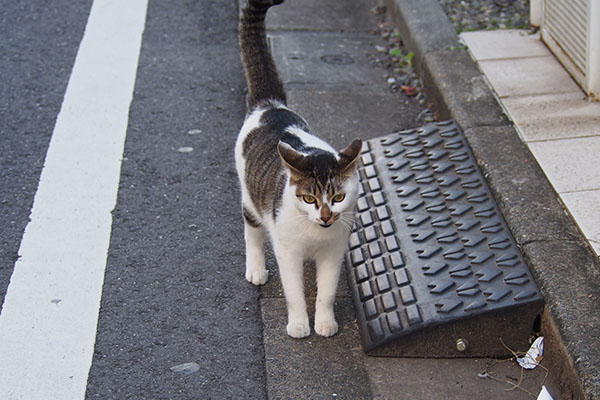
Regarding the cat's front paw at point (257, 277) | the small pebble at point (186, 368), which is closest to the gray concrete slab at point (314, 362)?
the cat's front paw at point (257, 277)

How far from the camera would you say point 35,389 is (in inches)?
121

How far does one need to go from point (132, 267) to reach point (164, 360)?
70 cm

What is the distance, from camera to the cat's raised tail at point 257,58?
4.00m

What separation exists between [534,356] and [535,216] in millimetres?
686

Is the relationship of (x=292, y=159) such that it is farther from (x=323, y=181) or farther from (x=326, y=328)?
(x=326, y=328)

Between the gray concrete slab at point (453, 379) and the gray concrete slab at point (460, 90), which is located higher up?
the gray concrete slab at point (453, 379)

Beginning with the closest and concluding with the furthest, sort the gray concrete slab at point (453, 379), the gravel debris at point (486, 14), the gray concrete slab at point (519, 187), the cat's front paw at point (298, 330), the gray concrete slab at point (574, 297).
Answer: the gray concrete slab at point (574, 297) < the gray concrete slab at point (453, 379) < the cat's front paw at point (298, 330) < the gray concrete slab at point (519, 187) < the gravel debris at point (486, 14)

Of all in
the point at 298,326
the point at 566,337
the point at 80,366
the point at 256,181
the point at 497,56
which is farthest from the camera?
the point at 497,56

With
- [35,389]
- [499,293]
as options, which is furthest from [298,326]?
[35,389]

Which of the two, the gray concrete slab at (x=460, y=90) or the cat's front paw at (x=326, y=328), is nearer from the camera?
the cat's front paw at (x=326, y=328)

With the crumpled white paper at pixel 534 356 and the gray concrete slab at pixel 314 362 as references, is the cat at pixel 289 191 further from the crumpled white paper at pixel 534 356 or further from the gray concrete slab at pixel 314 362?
the crumpled white paper at pixel 534 356

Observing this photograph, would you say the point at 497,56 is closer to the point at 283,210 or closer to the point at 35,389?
the point at 283,210

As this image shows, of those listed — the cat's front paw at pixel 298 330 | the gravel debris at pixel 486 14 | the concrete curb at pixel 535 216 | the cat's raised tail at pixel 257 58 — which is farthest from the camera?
the gravel debris at pixel 486 14

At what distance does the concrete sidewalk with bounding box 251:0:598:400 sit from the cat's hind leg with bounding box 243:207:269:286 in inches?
2.4
